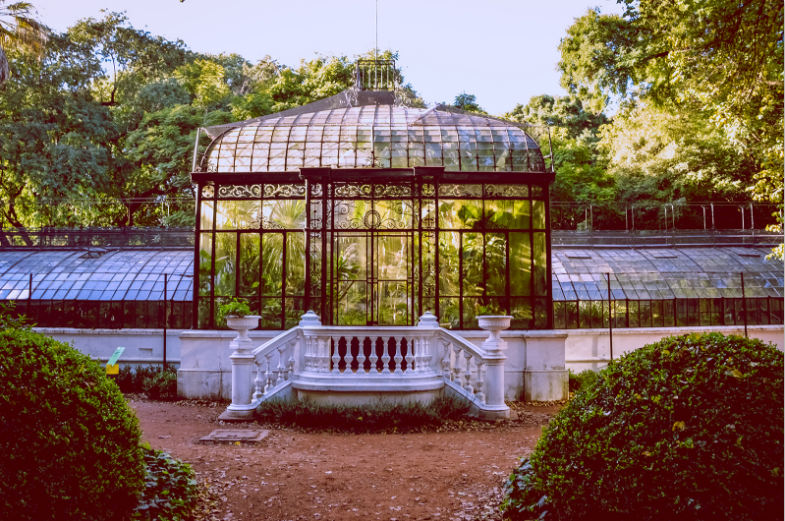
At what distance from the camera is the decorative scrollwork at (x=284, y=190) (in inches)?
607

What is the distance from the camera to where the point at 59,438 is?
5051 mm

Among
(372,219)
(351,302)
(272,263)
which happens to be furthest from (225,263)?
(372,219)

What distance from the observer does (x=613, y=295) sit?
17656mm

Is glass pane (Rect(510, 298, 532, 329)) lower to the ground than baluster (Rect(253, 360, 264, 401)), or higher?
higher

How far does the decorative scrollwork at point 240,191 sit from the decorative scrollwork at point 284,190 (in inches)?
8.2

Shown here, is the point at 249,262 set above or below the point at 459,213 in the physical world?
below

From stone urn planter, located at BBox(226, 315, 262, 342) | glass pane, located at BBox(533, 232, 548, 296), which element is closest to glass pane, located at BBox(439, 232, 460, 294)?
glass pane, located at BBox(533, 232, 548, 296)

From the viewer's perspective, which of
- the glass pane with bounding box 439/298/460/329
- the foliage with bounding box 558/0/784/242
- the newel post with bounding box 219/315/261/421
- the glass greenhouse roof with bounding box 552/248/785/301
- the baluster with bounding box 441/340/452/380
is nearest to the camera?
the foliage with bounding box 558/0/784/242

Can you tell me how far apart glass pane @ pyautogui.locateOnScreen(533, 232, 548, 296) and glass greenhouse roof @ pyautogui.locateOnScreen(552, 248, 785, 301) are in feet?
7.13

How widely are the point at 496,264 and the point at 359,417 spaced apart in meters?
5.49

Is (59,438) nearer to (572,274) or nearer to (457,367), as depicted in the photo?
(457,367)

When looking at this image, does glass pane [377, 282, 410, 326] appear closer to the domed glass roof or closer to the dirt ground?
the domed glass roof

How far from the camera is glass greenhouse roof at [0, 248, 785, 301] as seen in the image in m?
17.9

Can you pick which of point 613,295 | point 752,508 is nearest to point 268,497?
point 752,508
